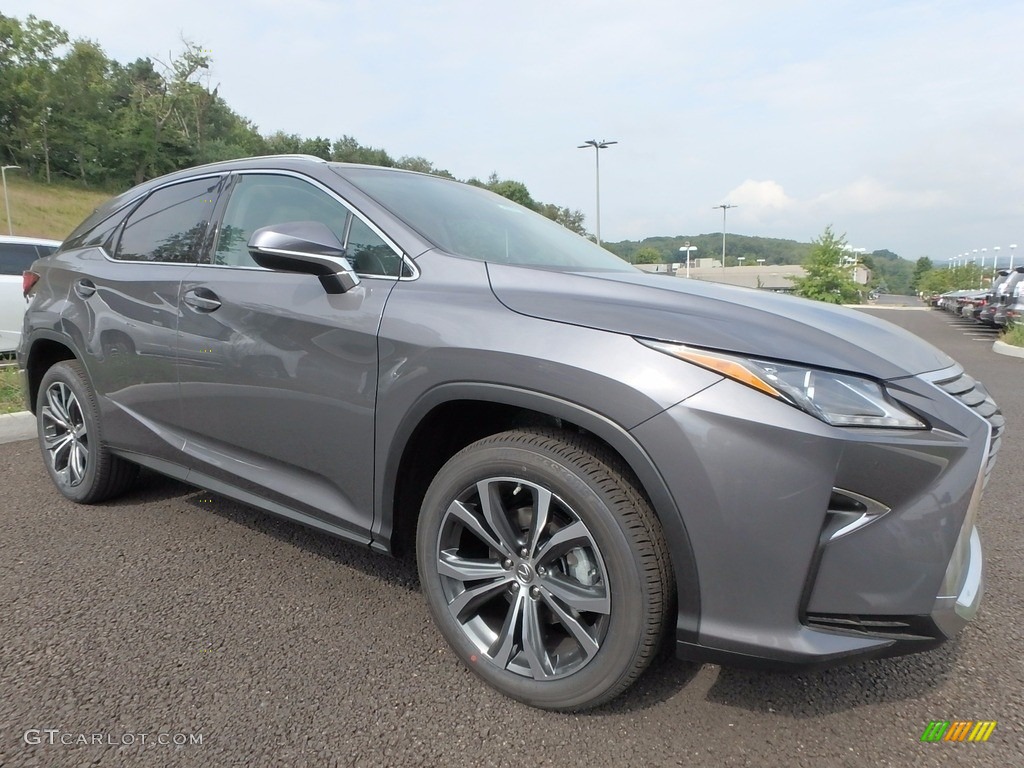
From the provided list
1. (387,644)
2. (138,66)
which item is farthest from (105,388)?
(138,66)

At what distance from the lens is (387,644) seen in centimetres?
226

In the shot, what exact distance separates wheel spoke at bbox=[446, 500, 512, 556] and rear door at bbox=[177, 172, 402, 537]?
1.16 ft

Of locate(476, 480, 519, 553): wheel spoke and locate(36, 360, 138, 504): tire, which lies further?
locate(36, 360, 138, 504): tire

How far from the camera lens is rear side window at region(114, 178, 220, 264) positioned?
2.93 metres

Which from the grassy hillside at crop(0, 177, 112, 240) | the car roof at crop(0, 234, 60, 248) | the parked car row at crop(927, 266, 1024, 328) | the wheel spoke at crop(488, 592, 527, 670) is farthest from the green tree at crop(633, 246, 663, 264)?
the grassy hillside at crop(0, 177, 112, 240)

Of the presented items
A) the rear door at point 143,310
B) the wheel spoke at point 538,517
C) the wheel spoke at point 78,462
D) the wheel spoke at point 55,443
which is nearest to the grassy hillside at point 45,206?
the wheel spoke at point 55,443

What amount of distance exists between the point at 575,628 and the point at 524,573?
0.67 feet

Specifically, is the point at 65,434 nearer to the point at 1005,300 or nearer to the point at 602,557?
the point at 602,557

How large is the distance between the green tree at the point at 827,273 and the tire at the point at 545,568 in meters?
34.3

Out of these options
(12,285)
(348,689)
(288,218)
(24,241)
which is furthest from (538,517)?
(24,241)

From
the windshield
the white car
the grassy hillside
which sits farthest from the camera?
the grassy hillside

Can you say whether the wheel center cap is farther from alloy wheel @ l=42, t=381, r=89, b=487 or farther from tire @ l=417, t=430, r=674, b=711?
alloy wheel @ l=42, t=381, r=89, b=487

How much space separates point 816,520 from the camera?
1.53 m

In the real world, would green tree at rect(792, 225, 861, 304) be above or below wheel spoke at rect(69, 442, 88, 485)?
above
